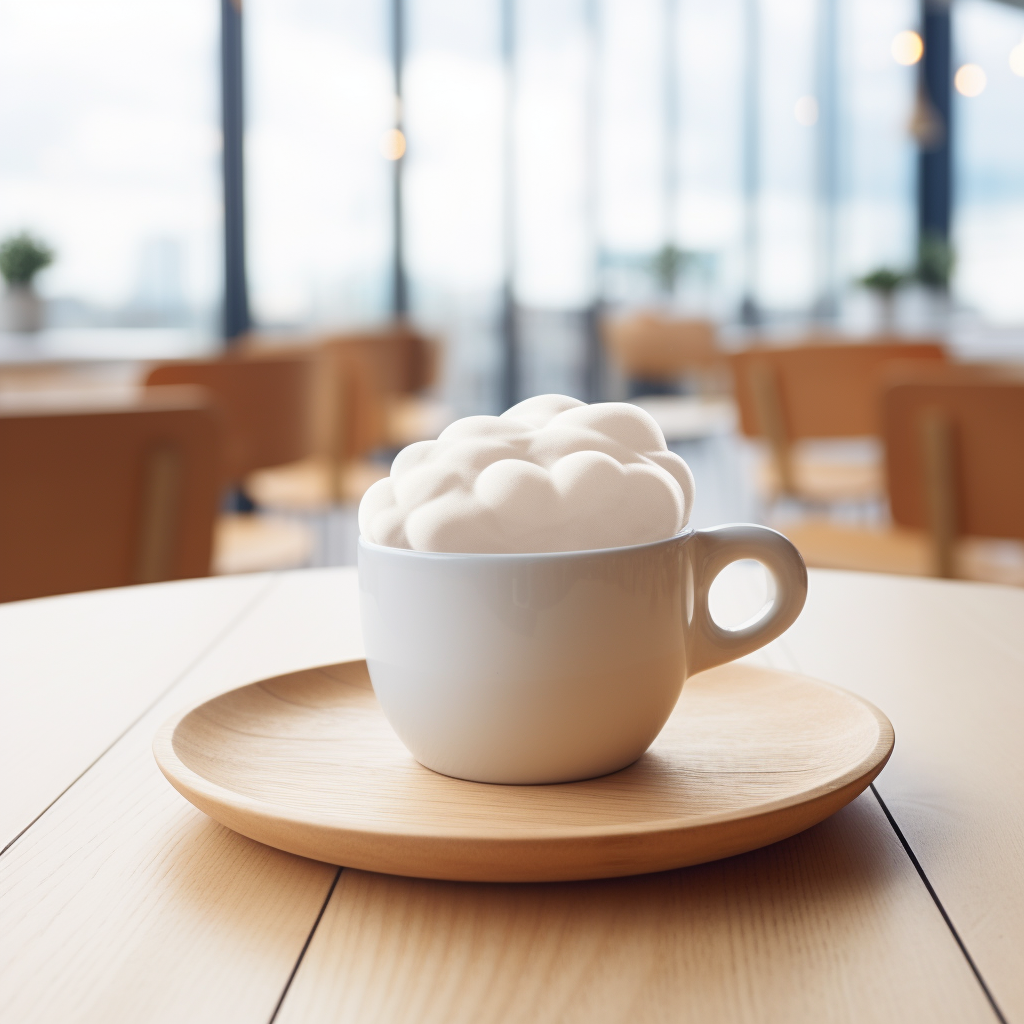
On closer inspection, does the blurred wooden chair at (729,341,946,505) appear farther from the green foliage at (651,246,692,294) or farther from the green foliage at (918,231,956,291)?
the green foliage at (651,246,692,294)

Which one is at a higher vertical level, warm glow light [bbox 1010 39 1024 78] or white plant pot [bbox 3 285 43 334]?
warm glow light [bbox 1010 39 1024 78]

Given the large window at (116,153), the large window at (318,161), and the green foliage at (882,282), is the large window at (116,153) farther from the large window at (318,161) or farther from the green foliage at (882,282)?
the green foliage at (882,282)

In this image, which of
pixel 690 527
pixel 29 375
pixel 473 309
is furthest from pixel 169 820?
pixel 473 309

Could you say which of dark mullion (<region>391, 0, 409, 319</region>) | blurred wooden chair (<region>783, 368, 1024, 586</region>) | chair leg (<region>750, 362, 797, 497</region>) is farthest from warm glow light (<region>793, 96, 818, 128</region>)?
blurred wooden chair (<region>783, 368, 1024, 586</region>)

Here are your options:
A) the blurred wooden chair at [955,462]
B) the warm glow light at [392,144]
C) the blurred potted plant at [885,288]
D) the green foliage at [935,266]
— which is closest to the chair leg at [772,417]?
the blurred wooden chair at [955,462]

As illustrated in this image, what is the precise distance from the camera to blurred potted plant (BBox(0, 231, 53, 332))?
370 cm

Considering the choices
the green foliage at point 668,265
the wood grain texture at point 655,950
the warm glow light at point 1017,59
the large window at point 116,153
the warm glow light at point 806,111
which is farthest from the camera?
the warm glow light at point 806,111

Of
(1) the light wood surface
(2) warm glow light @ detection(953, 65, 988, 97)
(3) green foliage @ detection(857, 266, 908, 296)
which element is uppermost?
(2) warm glow light @ detection(953, 65, 988, 97)

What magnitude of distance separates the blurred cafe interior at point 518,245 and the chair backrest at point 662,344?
2cm

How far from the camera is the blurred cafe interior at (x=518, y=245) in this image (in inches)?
81.9

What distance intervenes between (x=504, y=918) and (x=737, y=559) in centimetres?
18

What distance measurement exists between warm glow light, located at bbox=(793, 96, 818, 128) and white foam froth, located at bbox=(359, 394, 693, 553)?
7.08 meters

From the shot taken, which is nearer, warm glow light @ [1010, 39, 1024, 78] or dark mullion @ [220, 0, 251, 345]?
dark mullion @ [220, 0, 251, 345]

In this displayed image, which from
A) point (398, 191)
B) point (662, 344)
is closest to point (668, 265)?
point (662, 344)
